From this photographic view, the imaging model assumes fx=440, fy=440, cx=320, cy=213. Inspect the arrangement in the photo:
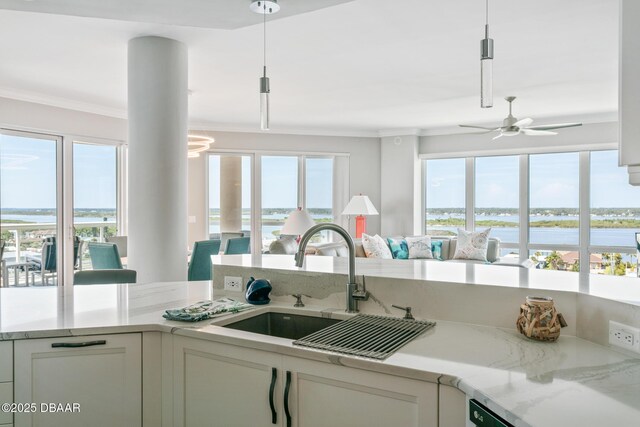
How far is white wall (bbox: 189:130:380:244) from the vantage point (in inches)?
289

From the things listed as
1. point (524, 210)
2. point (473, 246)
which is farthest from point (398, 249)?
point (524, 210)

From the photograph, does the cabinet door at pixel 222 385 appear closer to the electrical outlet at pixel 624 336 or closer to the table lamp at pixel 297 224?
the electrical outlet at pixel 624 336

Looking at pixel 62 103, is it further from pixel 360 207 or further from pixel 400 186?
pixel 400 186

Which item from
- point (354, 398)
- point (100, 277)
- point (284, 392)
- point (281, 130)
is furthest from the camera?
point (281, 130)

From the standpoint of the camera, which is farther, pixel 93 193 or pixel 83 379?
pixel 93 193

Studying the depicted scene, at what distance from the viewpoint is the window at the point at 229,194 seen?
7.49 m

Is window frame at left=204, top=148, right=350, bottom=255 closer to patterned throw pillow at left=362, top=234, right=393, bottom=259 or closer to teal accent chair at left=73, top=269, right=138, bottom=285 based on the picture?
patterned throw pillow at left=362, top=234, right=393, bottom=259

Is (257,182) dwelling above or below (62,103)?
below

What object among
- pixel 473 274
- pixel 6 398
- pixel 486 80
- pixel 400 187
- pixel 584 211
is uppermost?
pixel 486 80

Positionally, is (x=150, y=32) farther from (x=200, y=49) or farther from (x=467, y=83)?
(x=467, y=83)

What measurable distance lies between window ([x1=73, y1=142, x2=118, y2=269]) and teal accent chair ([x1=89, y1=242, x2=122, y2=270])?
1929 mm

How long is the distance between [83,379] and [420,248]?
565cm

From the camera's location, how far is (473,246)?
21.7 ft

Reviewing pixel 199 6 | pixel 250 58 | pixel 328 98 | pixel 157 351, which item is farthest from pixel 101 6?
pixel 328 98
